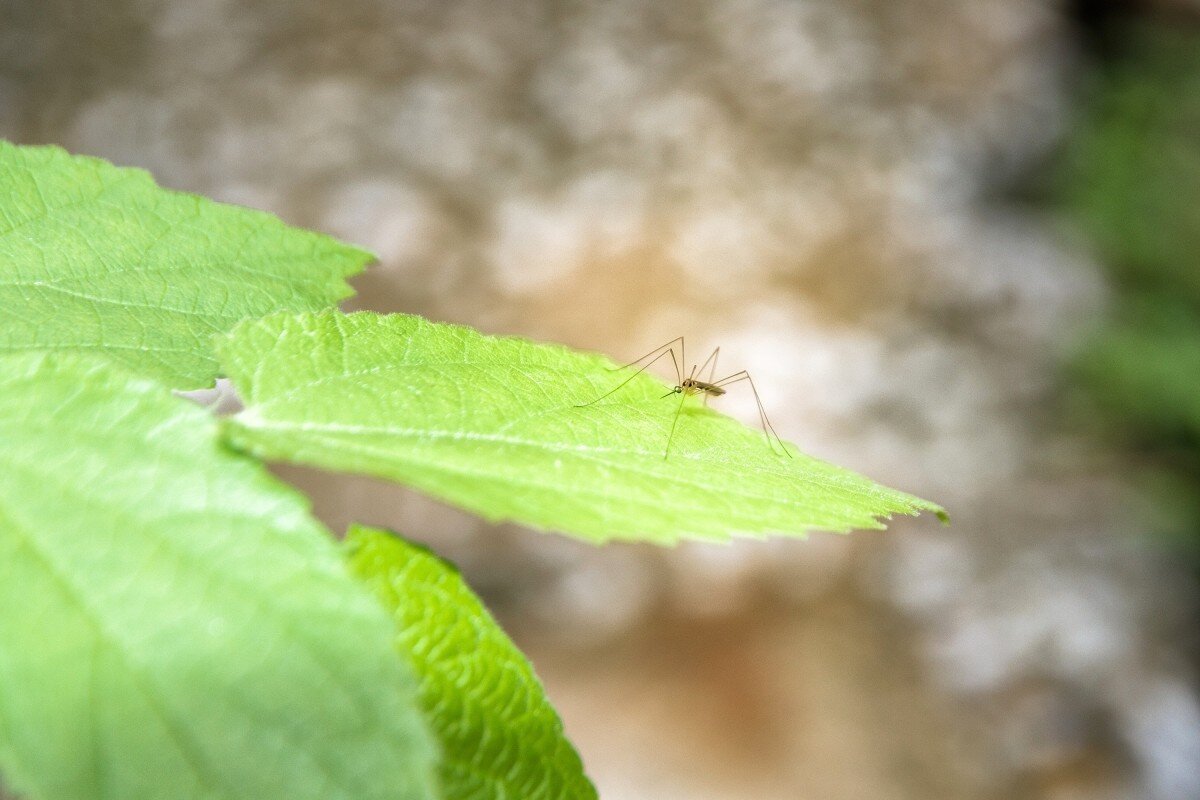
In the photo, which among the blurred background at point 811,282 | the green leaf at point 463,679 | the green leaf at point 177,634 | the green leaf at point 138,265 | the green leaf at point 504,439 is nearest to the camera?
the green leaf at point 177,634

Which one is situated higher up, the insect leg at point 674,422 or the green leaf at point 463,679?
the insect leg at point 674,422

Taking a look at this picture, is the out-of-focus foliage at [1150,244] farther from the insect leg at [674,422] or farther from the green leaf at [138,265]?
the green leaf at [138,265]

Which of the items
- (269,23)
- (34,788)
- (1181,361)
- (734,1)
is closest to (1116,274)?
(1181,361)

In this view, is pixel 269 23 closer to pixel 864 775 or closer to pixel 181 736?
pixel 864 775

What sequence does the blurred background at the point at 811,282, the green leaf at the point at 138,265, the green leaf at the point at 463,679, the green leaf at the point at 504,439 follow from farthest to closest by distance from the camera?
the blurred background at the point at 811,282 < the green leaf at the point at 138,265 < the green leaf at the point at 463,679 < the green leaf at the point at 504,439

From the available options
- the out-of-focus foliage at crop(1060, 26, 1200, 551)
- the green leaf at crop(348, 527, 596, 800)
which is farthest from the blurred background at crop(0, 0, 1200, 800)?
the green leaf at crop(348, 527, 596, 800)

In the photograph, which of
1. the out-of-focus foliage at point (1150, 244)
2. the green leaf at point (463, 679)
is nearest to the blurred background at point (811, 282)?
the out-of-focus foliage at point (1150, 244)

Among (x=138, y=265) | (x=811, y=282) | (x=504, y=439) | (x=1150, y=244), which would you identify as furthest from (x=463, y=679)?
(x=1150, y=244)
